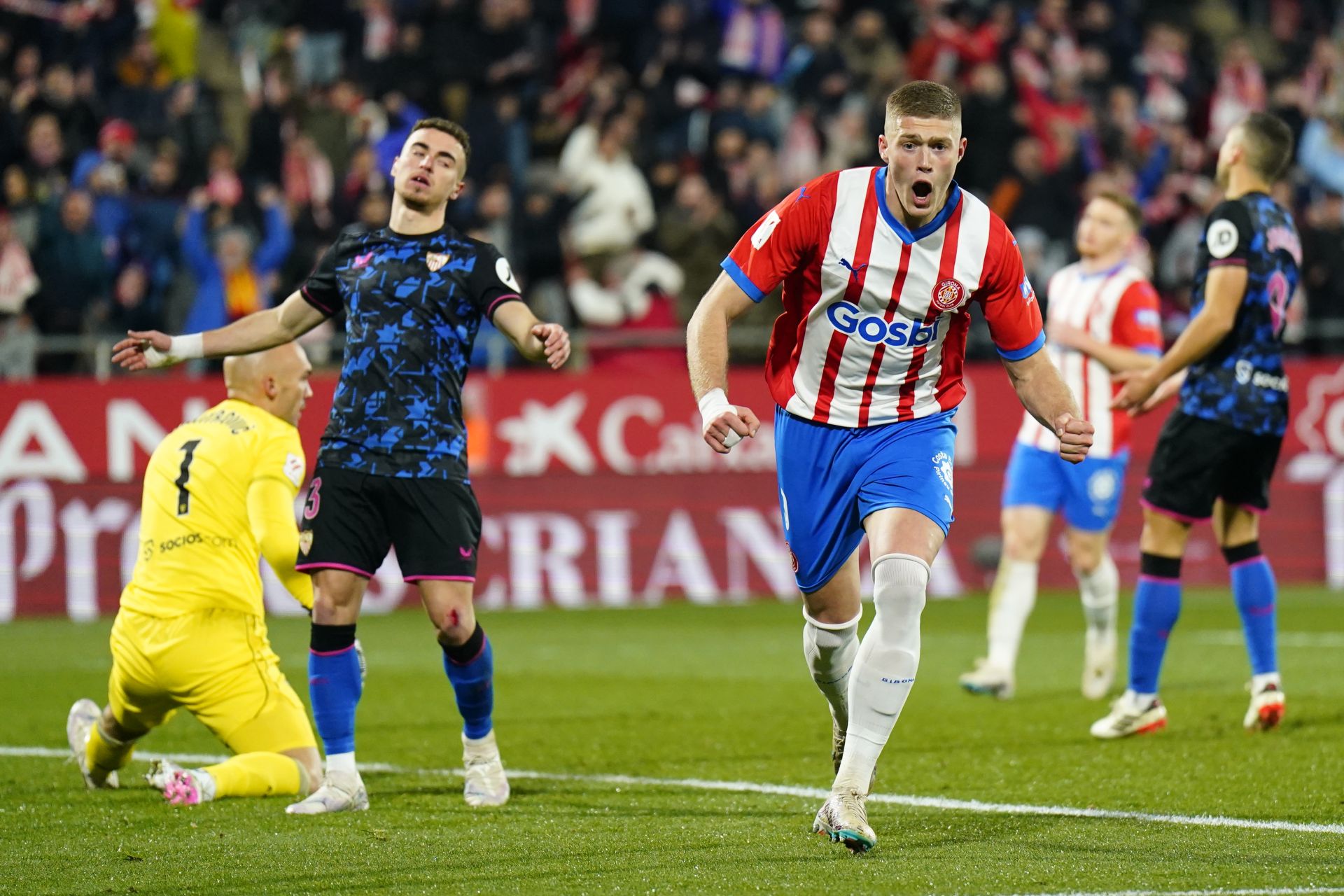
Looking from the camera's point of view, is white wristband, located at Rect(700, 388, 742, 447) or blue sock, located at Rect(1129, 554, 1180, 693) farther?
blue sock, located at Rect(1129, 554, 1180, 693)

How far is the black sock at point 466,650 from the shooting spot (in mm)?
6383

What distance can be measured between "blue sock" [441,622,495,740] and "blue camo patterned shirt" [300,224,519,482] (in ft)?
1.94

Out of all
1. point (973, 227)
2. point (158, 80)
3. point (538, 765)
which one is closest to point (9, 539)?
point (158, 80)

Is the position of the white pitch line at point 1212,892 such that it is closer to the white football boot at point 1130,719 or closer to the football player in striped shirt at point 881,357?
the football player in striped shirt at point 881,357

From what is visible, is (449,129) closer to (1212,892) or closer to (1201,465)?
(1201,465)

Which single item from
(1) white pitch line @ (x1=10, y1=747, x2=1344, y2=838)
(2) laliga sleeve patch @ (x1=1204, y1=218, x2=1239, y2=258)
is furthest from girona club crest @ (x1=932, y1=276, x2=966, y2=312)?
(2) laliga sleeve patch @ (x1=1204, y1=218, x2=1239, y2=258)

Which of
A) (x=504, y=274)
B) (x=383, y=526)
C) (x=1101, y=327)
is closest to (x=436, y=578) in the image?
(x=383, y=526)

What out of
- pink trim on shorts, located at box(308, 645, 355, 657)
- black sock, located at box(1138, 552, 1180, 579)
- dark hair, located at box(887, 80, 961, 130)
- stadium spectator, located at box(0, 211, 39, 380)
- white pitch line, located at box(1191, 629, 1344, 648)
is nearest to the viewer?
dark hair, located at box(887, 80, 961, 130)

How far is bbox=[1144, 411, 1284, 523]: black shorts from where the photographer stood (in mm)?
7750

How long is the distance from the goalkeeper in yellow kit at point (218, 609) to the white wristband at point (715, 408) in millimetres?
1865

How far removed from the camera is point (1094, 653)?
367 inches

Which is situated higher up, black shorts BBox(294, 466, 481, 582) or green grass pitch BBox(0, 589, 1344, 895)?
black shorts BBox(294, 466, 481, 582)

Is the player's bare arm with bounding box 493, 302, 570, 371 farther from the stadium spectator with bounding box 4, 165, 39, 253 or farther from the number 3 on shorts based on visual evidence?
the stadium spectator with bounding box 4, 165, 39, 253

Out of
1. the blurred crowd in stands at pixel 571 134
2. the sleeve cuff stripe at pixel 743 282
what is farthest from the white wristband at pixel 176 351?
the blurred crowd in stands at pixel 571 134
